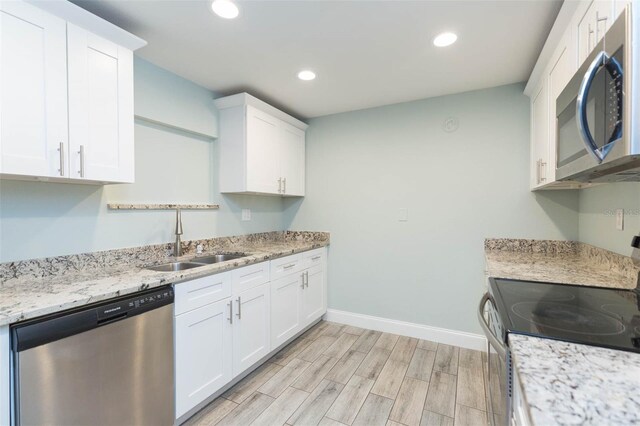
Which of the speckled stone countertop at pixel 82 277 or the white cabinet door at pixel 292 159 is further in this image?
the white cabinet door at pixel 292 159

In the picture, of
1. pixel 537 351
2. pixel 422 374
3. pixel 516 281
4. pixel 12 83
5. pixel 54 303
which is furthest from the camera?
pixel 422 374

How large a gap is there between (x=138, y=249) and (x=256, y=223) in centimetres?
129

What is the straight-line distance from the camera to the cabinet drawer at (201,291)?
1653mm

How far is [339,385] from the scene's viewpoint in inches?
83.7

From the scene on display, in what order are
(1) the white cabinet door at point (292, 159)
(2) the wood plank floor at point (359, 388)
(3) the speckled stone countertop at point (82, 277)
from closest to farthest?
1. (3) the speckled stone countertop at point (82, 277)
2. (2) the wood plank floor at point (359, 388)
3. (1) the white cabinet door at point (292, 159)

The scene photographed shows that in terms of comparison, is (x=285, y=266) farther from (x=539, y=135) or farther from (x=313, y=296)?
(x=539, y=135)

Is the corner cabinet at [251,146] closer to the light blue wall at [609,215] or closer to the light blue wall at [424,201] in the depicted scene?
the light blue wall at [424,201]

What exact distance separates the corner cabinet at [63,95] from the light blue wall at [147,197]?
26 cm

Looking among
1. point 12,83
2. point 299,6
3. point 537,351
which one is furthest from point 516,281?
point 12,83

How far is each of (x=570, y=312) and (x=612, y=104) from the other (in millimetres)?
740

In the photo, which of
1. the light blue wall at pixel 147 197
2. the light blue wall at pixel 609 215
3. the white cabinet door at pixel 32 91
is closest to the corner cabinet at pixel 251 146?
the light blue wall at pixel 147 197

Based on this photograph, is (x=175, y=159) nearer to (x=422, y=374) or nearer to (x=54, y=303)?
(x=54, y=303)

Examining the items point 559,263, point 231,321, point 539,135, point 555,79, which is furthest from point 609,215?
point 231,321

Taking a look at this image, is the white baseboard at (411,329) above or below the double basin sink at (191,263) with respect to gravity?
below
